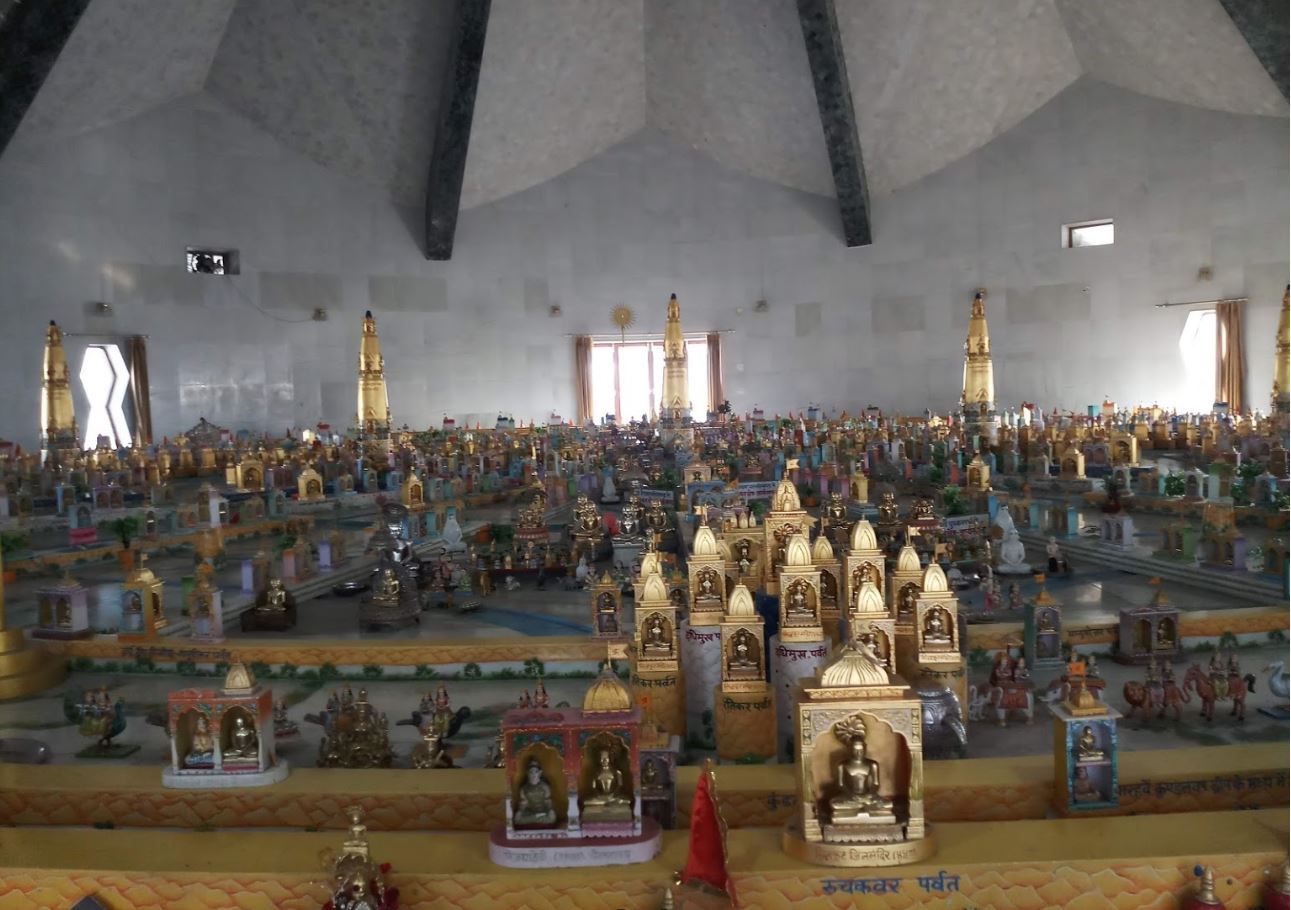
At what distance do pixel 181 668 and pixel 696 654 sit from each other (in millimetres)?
3729

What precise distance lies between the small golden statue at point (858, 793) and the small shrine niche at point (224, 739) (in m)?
2.46

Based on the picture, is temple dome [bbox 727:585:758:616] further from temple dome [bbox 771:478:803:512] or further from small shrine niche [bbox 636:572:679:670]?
temple dome [bbox 771:478:803:512]

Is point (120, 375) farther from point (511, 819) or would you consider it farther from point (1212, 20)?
point (1212, 20)

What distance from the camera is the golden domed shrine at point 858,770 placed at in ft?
12.4

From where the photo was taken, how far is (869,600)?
5.64 meters

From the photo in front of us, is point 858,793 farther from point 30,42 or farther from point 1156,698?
point 30,42

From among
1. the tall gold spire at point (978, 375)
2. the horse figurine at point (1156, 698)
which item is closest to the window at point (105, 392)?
the tall gold spire at point (978, 375)

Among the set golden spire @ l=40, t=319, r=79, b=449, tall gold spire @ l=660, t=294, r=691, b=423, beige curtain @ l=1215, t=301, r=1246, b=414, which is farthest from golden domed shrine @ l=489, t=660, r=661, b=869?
beige curtain @ l=1215, t=301, r=1246, b=414

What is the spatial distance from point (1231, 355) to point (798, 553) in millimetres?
18049

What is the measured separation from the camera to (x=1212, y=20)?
17781mm

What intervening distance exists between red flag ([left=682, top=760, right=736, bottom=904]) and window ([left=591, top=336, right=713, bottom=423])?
2098 cm

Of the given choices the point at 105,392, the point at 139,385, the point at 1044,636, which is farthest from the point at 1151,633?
the point at 105,392

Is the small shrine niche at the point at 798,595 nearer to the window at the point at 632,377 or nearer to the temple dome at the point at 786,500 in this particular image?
the temple dome at the point at 786,500

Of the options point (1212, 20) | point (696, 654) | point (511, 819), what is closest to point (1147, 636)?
point (696, 654)
